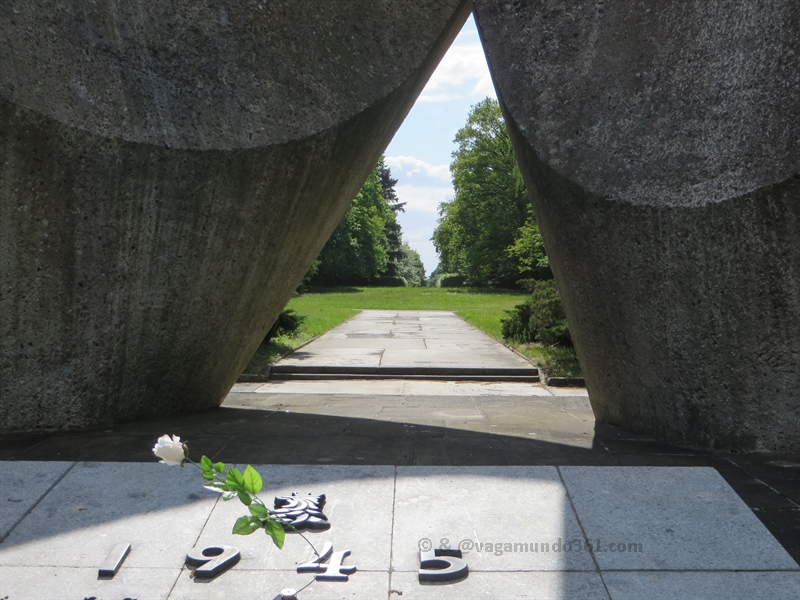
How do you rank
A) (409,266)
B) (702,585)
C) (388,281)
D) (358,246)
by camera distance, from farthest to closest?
(409,266) < (388,281) < (358,246) < (702,585)

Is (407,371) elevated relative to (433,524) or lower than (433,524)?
lower

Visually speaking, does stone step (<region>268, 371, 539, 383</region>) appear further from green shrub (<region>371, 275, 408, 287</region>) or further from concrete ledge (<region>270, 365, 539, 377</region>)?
green shrub (<region>371, 275, 408, 287</region>)

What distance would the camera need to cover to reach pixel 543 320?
50.3 ft

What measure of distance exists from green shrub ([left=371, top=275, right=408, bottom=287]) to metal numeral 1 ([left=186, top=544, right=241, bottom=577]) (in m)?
57.5

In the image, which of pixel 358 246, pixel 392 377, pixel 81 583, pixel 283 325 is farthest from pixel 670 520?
pixel 358 246

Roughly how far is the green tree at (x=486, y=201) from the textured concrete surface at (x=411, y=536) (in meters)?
42.5

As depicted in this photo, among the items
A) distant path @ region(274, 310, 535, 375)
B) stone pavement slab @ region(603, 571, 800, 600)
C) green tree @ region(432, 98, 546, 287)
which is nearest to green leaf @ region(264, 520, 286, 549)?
stone pavement slab @ region(603, 571, 800, 600)

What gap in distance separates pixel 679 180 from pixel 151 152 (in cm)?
375

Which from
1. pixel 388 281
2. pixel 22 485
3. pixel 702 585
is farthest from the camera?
pixel 388 281

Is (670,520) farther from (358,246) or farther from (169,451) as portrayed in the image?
(358,246)

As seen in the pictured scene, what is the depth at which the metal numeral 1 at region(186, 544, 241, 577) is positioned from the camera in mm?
3311

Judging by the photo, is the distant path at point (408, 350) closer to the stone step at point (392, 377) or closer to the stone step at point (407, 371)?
the stone step at point (407, 371)

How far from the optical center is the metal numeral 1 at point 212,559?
130 inches

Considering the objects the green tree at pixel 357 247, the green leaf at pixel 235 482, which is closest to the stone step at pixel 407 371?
the green leaf at pixel 235 482
